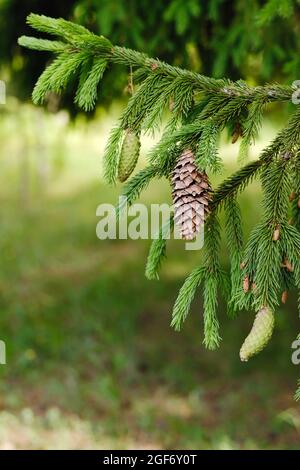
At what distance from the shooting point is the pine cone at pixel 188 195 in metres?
1.79

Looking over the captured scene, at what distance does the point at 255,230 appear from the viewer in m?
1.85

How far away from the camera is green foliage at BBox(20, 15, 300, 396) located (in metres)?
1.80

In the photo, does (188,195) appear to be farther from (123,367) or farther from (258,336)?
(123,367)

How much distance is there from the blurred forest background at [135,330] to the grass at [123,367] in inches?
0.6

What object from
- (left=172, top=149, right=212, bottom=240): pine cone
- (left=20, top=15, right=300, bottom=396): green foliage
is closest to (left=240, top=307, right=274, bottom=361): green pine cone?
(left=20, top=15, right=300, bottom=396): green foliage

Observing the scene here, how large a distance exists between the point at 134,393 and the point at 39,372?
2.74 ft

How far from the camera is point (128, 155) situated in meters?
1.84

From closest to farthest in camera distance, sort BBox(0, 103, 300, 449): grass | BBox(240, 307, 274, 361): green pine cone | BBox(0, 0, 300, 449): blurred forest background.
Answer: BBox(240, 307, 274, 361): green pine cone
BBox(0, 0, 300, 449): blurred forest background
BBox(0, 103, 300, 449): grass

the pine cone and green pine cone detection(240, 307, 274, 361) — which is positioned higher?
the pine cone

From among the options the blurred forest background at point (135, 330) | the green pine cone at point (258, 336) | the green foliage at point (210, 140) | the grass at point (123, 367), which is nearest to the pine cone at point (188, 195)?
the green foliage at point (210, 140)

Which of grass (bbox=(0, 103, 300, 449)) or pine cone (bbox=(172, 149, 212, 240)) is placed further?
grass (bbox=(0, 103, 300, 449))

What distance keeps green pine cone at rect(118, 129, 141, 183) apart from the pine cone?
0.12 m

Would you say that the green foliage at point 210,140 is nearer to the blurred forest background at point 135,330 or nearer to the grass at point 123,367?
the blurred forest background at point 135,330

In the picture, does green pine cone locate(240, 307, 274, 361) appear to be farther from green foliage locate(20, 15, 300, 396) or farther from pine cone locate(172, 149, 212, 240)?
pine cone locate(172, 149, 212, 240)
